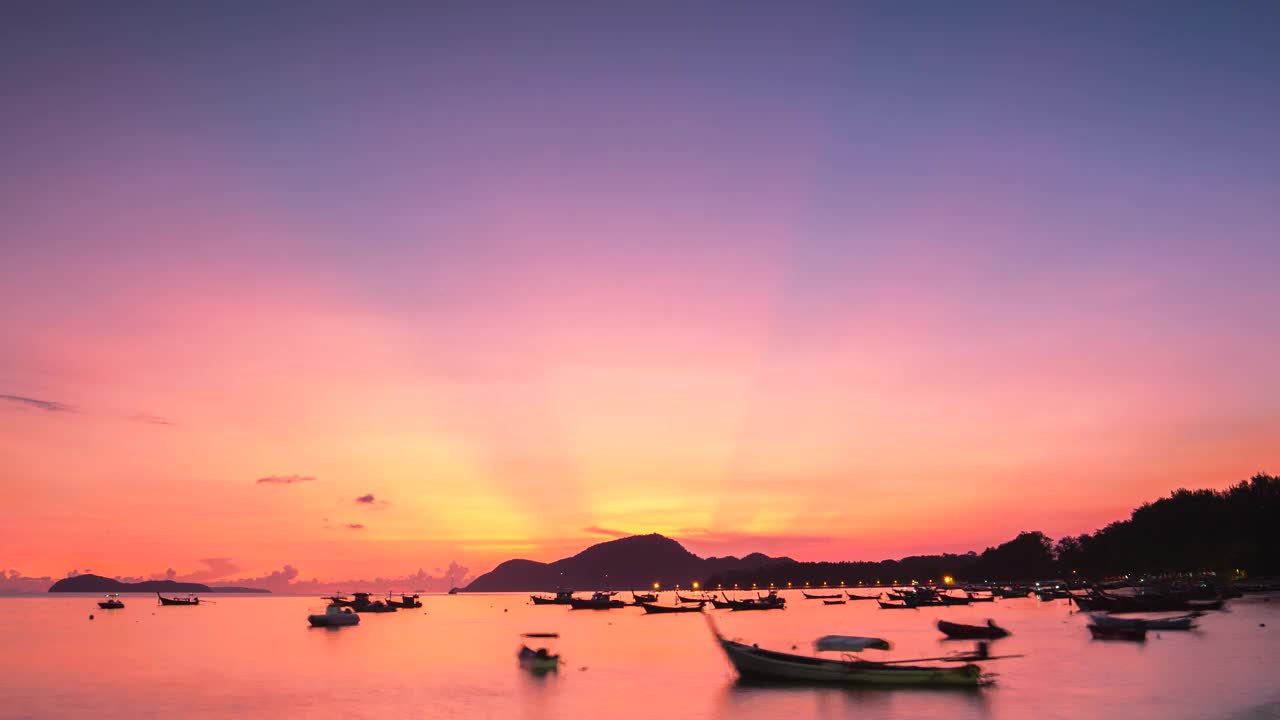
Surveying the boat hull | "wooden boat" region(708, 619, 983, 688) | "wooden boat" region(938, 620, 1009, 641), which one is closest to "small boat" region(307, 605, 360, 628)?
"wooden boat" region(938, 620, 1009, 641)

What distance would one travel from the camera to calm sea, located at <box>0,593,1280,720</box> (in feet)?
127

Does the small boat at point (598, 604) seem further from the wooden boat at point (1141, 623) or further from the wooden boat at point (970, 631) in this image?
the wooden boat at point (1141, 623)

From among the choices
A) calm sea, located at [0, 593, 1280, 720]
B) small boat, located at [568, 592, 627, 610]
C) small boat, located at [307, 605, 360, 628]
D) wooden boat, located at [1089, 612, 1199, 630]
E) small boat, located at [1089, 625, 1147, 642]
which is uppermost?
small boat, located at [568, 592, 627, 610]

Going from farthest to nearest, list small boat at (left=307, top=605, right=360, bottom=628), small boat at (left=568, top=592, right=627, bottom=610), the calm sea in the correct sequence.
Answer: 1. small boat at (left=568, top=592, right=627, bottom=610)
2. small boat at (left=307, top=605, right=360, bottom=628)
3. the calm sea

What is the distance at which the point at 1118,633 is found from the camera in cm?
6372

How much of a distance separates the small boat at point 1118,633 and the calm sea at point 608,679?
0.97 metres

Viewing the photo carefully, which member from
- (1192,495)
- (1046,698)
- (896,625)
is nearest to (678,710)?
(1046,698)

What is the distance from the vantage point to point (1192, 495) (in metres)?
147

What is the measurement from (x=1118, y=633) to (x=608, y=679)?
37.0 meters

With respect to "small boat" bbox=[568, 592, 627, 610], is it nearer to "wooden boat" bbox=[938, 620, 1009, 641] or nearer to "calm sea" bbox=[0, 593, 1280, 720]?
"calm sea" bbox=[0, 593, 1280, 720]

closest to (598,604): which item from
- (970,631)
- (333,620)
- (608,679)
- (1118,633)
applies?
(333,620)

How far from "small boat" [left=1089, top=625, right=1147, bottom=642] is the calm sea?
3.19 feet

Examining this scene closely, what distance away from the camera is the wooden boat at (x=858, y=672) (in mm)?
39938

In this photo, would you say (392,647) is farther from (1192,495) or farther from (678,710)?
(1192,495)
